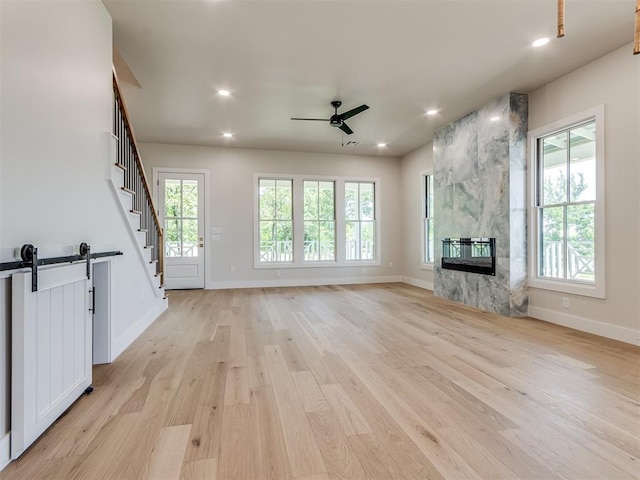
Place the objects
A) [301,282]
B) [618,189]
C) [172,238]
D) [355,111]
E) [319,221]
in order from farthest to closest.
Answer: [319,221]
[301,282]
[172,238]
[355,111]
[618,189]

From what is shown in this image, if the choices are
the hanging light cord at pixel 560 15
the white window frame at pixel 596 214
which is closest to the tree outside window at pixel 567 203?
the white window frame at pixel 596 214

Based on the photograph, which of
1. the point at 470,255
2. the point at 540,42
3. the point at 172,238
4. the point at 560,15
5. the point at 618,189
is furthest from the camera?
the point at 172,238

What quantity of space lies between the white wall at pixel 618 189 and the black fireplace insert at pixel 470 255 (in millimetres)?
1057

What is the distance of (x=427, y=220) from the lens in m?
6.72

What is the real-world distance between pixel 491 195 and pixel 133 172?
4.48 m

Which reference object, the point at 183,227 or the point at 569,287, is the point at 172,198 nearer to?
the point at 183,227

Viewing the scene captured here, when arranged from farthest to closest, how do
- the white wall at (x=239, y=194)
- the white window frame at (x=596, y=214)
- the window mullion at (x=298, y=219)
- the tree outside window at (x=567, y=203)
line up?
the window mullion at (x=298, y=219), the white wall at (x=239, y=194), the tree outside window at (x=567, y=203), the white window frame at (x=596, y=214)

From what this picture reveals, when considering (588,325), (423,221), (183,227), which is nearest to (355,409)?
(588,325)

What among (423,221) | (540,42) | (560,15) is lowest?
(423,221)

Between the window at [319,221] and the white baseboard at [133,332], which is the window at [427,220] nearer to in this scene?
the window at [319,221]

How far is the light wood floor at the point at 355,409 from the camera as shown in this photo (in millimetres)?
1431

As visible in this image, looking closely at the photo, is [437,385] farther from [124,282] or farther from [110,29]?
[110,29]

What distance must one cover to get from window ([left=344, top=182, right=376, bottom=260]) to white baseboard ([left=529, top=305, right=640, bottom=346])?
146 inches

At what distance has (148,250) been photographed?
3783 millimetres
